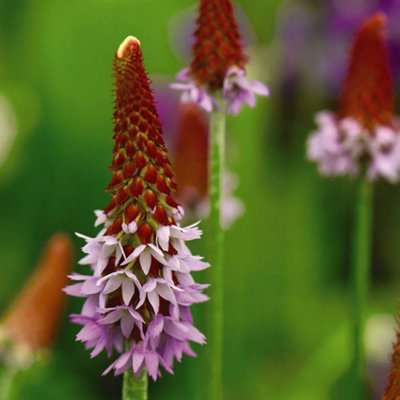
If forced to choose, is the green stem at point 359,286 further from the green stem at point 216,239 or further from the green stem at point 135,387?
the green stem at point 135,387

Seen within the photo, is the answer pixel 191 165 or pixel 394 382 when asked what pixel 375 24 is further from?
pixel 394 382

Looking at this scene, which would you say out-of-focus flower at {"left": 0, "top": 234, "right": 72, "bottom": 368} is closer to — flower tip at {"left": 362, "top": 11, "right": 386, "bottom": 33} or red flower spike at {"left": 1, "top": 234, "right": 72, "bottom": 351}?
red flower spike at {"left": 1, "top": 234, "right": 72, "bottom": 351}

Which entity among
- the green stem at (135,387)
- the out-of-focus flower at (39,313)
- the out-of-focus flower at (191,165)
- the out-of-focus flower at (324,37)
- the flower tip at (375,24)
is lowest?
the green stem at (135,387)

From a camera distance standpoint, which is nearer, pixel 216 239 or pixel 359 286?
pixel 216 239

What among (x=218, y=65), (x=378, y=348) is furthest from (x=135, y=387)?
(x=378, y=348)

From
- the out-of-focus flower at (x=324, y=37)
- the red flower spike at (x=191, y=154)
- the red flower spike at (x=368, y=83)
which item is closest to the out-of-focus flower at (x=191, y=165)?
the red flower spike at (x=191, y=154)

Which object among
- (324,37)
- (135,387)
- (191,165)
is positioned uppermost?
(324,37)

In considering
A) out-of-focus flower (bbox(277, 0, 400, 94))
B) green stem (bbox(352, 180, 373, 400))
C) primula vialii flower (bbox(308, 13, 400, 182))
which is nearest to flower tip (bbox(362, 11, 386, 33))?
primula vialii flower (bbox(308, 13, 400, 182))
